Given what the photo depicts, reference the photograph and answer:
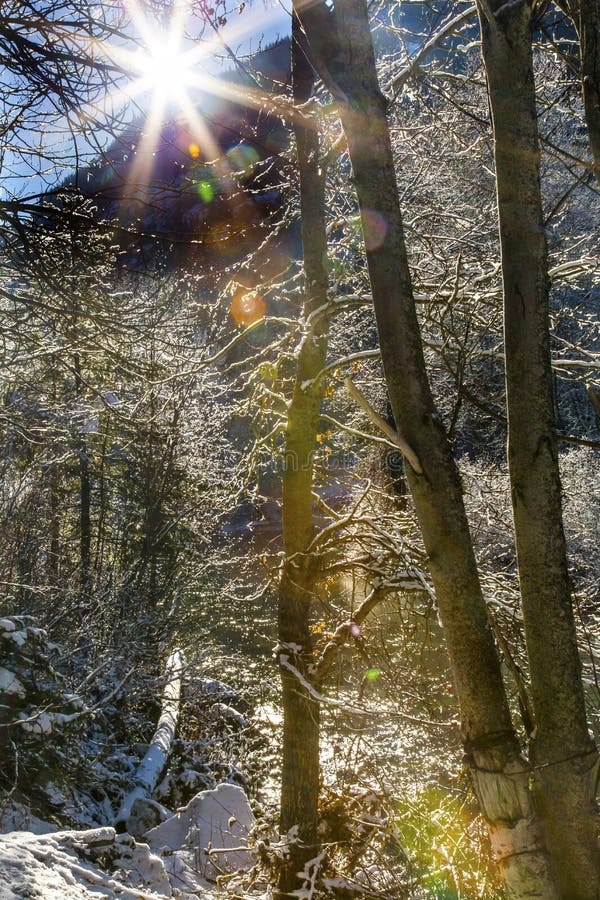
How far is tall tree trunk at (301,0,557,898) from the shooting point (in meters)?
2.59

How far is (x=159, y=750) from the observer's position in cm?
1008

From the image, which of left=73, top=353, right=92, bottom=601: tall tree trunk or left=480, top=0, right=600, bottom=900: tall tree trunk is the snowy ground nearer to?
left=480, top=0, right=600, bottom=900: tall tree trunk

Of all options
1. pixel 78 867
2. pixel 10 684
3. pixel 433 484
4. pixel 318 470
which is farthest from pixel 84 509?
pixel 433 484

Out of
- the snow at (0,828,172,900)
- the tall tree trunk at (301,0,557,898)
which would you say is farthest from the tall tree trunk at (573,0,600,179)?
the snow at (0,828,172,900)

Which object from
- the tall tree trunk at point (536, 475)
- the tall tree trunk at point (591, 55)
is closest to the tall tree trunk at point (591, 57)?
the tall tree trunk at point (591, 55)

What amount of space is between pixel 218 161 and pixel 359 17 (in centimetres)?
304

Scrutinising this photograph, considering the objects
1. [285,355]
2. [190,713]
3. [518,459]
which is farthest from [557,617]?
[190,713]

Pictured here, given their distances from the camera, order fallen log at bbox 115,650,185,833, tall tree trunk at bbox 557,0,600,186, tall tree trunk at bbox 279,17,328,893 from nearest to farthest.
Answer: tall tree trunk at bbox 557,0,600,186 < tall tree trunk at bbox 279,17,328,893 < fallen log at bbox 115,650,185,833

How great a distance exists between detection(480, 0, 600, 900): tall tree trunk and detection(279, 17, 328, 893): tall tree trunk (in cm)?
271

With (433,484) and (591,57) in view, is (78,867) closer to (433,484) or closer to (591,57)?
(433,484)

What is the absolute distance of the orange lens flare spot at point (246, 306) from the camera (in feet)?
23.3

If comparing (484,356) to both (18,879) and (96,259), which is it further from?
(18,879)

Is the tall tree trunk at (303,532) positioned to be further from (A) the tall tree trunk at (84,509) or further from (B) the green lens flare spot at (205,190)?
(A) the tall tree trunk at (84,509)

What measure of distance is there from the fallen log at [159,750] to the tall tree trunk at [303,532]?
3321 mm
